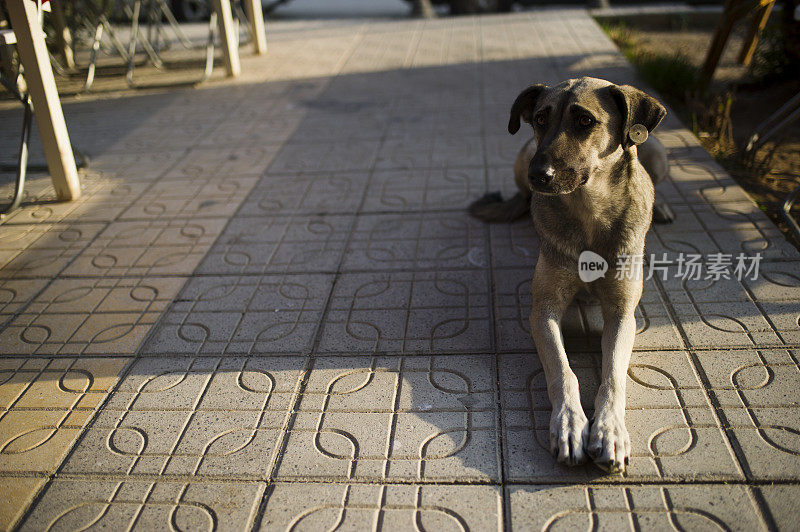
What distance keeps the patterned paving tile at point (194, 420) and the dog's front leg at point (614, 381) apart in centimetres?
137

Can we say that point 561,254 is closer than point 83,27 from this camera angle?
Yes

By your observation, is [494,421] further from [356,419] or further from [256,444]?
[256,444]

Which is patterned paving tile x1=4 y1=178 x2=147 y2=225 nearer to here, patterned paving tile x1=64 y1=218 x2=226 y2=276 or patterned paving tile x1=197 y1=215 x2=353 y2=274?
patterned paving tile x1=64 y1=218 x2=226 y2=276

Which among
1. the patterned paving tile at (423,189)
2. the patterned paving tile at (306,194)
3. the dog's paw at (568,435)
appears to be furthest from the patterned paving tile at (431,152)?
the dog's paw at (568,435)

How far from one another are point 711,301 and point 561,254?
101 cm

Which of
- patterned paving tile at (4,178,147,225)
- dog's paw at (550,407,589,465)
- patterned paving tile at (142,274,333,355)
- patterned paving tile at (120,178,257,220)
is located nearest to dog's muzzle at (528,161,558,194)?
dog's paw at (550,407,589,465)

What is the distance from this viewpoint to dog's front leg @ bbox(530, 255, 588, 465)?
2527mm

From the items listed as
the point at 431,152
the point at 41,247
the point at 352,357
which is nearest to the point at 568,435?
the point at 352,357

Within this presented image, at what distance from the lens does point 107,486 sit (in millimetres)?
2586

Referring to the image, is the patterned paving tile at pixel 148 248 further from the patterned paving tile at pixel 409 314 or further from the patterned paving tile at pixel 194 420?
the patterned paving tile at pixel 409 314

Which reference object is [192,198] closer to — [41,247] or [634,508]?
[41,247]

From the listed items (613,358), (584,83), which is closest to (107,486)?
(613,358)

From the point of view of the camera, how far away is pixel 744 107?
670 centimetres

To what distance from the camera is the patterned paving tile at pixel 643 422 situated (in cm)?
248
